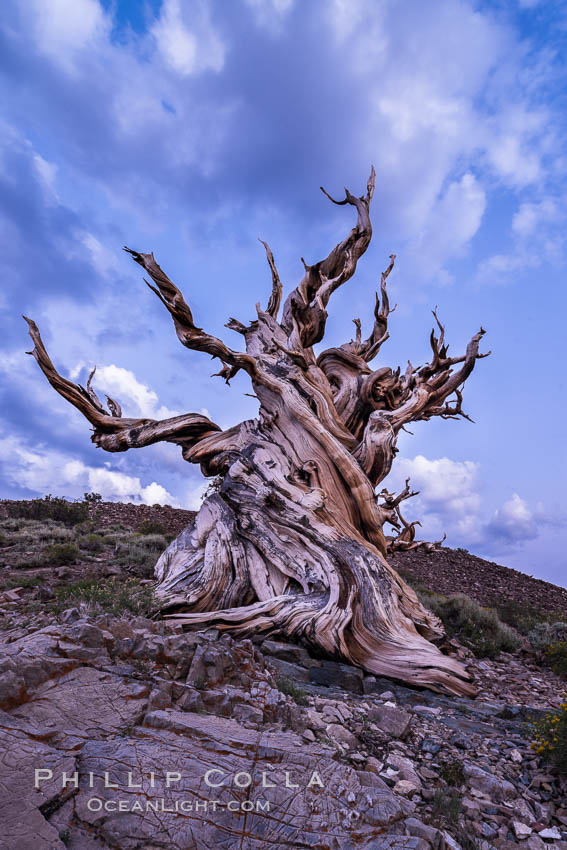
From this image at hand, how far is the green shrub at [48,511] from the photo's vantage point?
49.5 feet

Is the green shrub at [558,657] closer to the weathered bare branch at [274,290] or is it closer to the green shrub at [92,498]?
the weathered bare branch at [274,290]

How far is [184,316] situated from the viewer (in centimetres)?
923

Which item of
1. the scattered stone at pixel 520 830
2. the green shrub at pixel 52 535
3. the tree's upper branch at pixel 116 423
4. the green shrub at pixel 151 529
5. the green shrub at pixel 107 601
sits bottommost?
the scattered stone at pixel 520 830

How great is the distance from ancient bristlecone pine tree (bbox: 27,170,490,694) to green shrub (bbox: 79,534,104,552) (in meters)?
3.04

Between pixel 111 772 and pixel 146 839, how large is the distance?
1.20 feet

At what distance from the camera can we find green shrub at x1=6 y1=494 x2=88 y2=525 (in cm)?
1509

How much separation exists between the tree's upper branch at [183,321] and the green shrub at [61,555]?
15.7ft

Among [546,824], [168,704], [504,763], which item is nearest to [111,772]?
[168,704]

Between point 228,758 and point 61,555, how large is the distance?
8.44 meters

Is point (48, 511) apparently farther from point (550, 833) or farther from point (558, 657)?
point (550, 833)

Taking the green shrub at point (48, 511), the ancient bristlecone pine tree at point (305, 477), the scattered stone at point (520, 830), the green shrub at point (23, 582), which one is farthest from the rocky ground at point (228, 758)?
the green shrub at point (48, 511)

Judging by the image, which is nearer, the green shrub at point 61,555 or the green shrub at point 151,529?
the green shrub at point 61,555

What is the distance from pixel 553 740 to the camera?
3.65 m

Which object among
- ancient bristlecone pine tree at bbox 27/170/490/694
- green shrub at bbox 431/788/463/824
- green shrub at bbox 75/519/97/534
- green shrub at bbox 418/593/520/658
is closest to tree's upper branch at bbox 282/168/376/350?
ancient bristlecone pine tree at bbox 27/170/490/694
